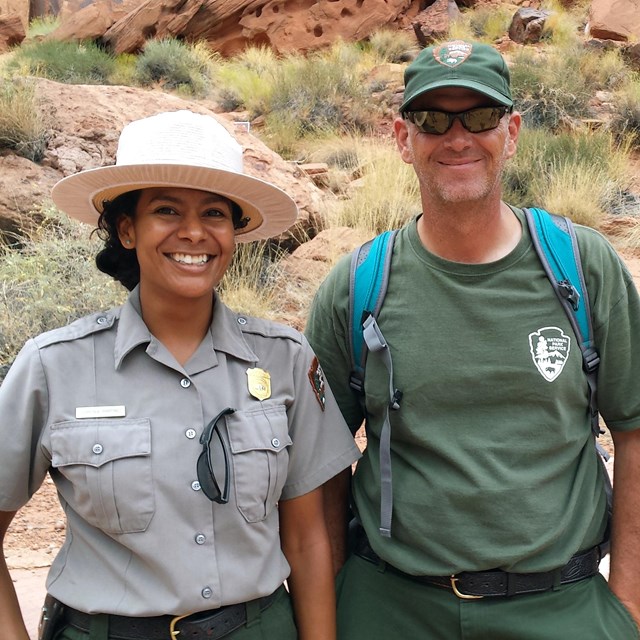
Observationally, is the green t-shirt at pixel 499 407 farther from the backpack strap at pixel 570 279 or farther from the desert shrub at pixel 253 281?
the desert shrub at pixel 253 281

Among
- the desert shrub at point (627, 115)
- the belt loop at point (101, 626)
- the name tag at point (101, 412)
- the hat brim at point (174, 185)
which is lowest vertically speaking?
the belt loop at point (101, 626)

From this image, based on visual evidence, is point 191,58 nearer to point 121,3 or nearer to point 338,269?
point 121,3

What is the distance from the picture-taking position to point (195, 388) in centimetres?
196

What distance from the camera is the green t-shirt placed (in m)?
2.11

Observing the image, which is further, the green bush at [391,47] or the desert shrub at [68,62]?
the green bush at [391,47]

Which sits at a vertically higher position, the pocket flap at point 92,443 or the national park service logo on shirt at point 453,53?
the national park service logo on shirt at point 453,53

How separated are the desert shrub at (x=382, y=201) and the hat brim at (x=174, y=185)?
5.35 meters

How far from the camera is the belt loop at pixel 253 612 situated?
75.5 inches

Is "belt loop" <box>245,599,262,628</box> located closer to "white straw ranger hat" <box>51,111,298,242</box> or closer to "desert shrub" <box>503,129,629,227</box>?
"white straw ranger hat" <box>51,111,298,242</box>

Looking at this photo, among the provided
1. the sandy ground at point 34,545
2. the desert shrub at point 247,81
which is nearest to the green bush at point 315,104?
the desert shrub at point 247,81

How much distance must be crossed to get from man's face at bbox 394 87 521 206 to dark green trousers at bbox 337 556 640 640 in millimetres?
1074

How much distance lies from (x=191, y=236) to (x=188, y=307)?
199mm

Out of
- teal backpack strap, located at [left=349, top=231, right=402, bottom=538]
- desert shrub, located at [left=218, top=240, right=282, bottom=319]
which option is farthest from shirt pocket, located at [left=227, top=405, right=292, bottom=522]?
desert shrub, located at [left=218, top=240, right=282, bottom=319]

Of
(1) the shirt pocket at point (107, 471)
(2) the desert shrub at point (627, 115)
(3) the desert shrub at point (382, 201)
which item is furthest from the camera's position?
(2) the desert shrub at point (627, 115)
